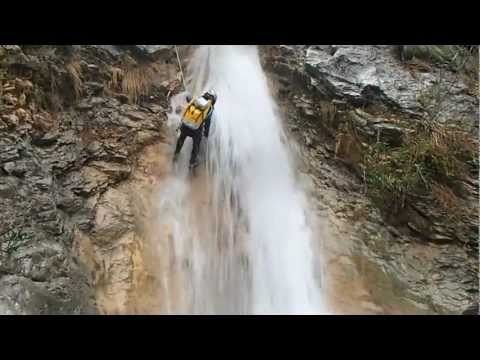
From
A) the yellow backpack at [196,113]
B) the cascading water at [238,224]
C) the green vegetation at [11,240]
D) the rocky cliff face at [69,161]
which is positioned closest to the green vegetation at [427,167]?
the cascading water at [238,224]

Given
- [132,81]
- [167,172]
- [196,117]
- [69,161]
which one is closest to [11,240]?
[69,161]

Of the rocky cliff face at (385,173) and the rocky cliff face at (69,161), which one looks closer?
the rocky cliff face at (69,161)

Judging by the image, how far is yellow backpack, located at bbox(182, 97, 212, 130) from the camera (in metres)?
6.61

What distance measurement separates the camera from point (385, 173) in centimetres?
699

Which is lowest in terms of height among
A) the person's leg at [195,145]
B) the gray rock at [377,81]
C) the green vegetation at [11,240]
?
the green vegetation at [11,240]

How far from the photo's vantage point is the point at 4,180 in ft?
17.8

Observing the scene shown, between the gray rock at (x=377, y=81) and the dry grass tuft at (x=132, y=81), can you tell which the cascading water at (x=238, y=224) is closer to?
the dry grass tuft at (x=132, y=81)

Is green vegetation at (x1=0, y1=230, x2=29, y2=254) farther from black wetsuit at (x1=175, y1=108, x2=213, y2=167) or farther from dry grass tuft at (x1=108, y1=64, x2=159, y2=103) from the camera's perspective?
dry grass tuft at (x1=108, y1=64, x2=159, y2=103)

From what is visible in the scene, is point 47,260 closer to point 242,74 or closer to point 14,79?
point 14,79

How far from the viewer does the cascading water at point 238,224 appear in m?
6.00

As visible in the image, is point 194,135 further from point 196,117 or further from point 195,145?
point 196,117

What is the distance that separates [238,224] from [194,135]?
146 centimetres

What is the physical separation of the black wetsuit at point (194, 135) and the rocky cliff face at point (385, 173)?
1.81 meters

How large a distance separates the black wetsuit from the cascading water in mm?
223
